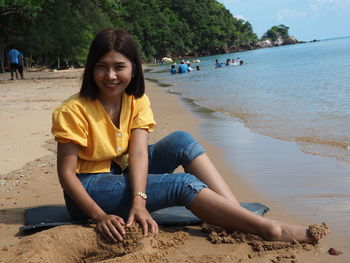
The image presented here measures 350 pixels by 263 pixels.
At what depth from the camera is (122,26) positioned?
4516 centimetres

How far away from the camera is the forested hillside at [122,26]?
71.2 feet

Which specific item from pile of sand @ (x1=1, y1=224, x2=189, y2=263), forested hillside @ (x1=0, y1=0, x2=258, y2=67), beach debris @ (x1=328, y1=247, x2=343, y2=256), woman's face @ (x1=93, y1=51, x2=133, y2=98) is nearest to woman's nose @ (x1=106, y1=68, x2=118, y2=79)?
woman's face @ (x1=93, y1=51, x2=133, y2=98)

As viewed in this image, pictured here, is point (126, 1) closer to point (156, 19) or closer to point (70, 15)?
point (156, 19)

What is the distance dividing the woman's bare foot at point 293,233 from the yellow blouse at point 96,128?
0.93 meters

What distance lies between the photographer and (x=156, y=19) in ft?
246

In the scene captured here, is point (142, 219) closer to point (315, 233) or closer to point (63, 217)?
point (63, 217)

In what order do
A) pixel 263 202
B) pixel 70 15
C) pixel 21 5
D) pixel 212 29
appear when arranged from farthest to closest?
Result: pixel 212 29 → pixel 70 15 → pixel 21 5 → pixel 263 202

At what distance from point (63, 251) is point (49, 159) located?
2.30 meters

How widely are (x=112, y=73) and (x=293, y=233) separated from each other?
4.27 feet

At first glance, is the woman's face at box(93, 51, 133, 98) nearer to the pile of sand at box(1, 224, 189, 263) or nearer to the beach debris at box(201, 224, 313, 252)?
the pile of sand at box(1, 224, 189, 263)

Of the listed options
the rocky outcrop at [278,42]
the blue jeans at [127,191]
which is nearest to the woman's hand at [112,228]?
the blue jeans at [127,191]

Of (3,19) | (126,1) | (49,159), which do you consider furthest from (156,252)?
(126,1)

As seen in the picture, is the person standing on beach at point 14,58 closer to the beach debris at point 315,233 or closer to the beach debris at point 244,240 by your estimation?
the beach debris at point 244,240

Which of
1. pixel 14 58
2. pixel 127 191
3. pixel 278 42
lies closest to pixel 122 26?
pixel 14 58
